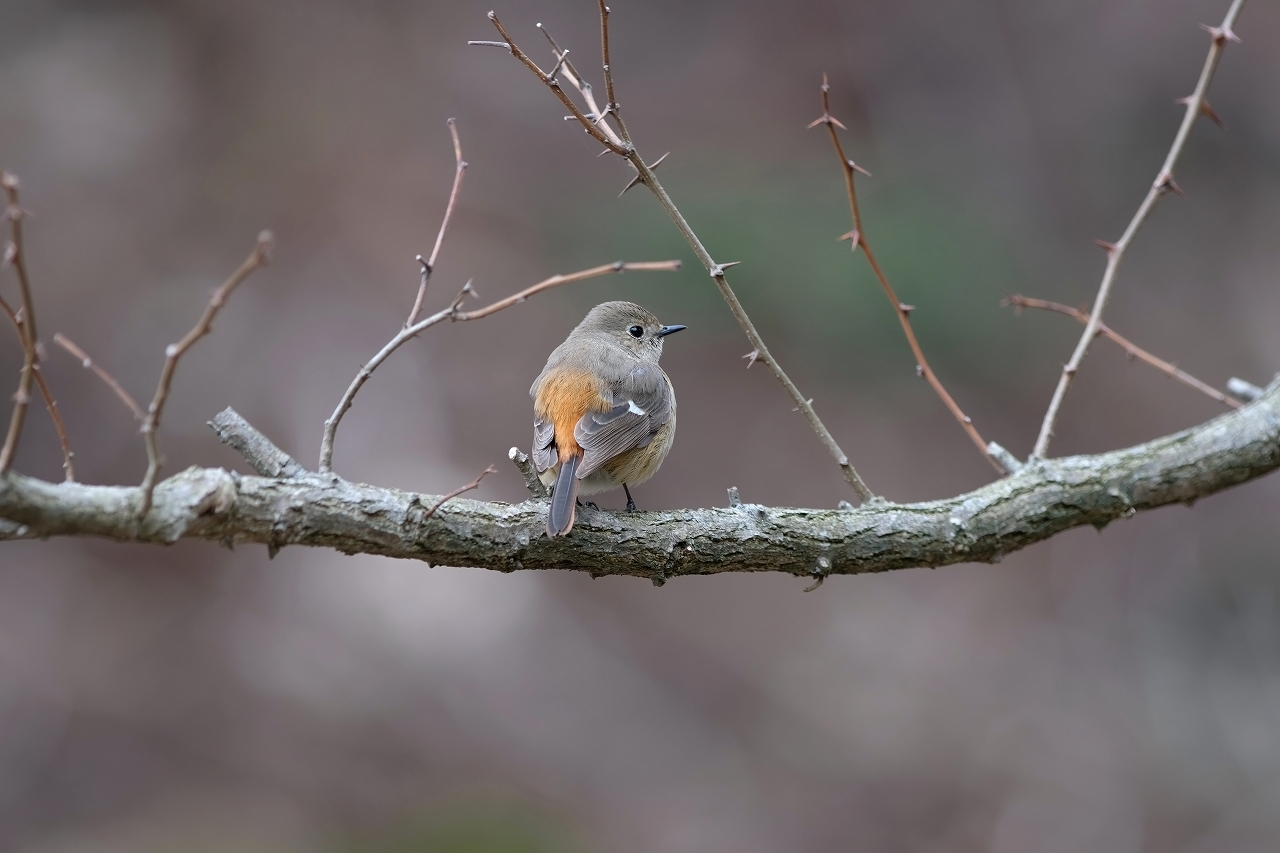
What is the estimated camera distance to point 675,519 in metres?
3.21

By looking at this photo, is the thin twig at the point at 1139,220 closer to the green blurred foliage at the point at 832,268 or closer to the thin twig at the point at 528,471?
the thin twig at the point at 528,471

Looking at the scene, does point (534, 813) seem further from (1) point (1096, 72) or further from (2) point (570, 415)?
(1) point (1096, 72)

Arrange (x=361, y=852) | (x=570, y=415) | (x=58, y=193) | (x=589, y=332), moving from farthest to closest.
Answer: (x=58, y=193) < (x=361, y=852) < (x=589, y=332) < (x=570, y=415)

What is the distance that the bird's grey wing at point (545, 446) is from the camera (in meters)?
3.77

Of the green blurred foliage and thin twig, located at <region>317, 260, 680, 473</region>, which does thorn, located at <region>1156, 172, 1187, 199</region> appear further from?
the green blurred foliage

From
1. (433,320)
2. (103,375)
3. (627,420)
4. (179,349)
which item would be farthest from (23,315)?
(627,420)

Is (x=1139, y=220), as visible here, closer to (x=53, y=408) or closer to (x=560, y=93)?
(x=560, y=93)

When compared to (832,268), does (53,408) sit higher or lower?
lower

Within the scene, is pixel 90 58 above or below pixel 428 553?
above

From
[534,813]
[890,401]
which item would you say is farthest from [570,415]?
[890,401]

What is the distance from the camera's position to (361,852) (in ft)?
21.4

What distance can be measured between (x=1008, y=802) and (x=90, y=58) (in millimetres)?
10119

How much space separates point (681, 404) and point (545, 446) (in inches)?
207

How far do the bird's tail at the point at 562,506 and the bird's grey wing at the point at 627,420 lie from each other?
0.81ft
